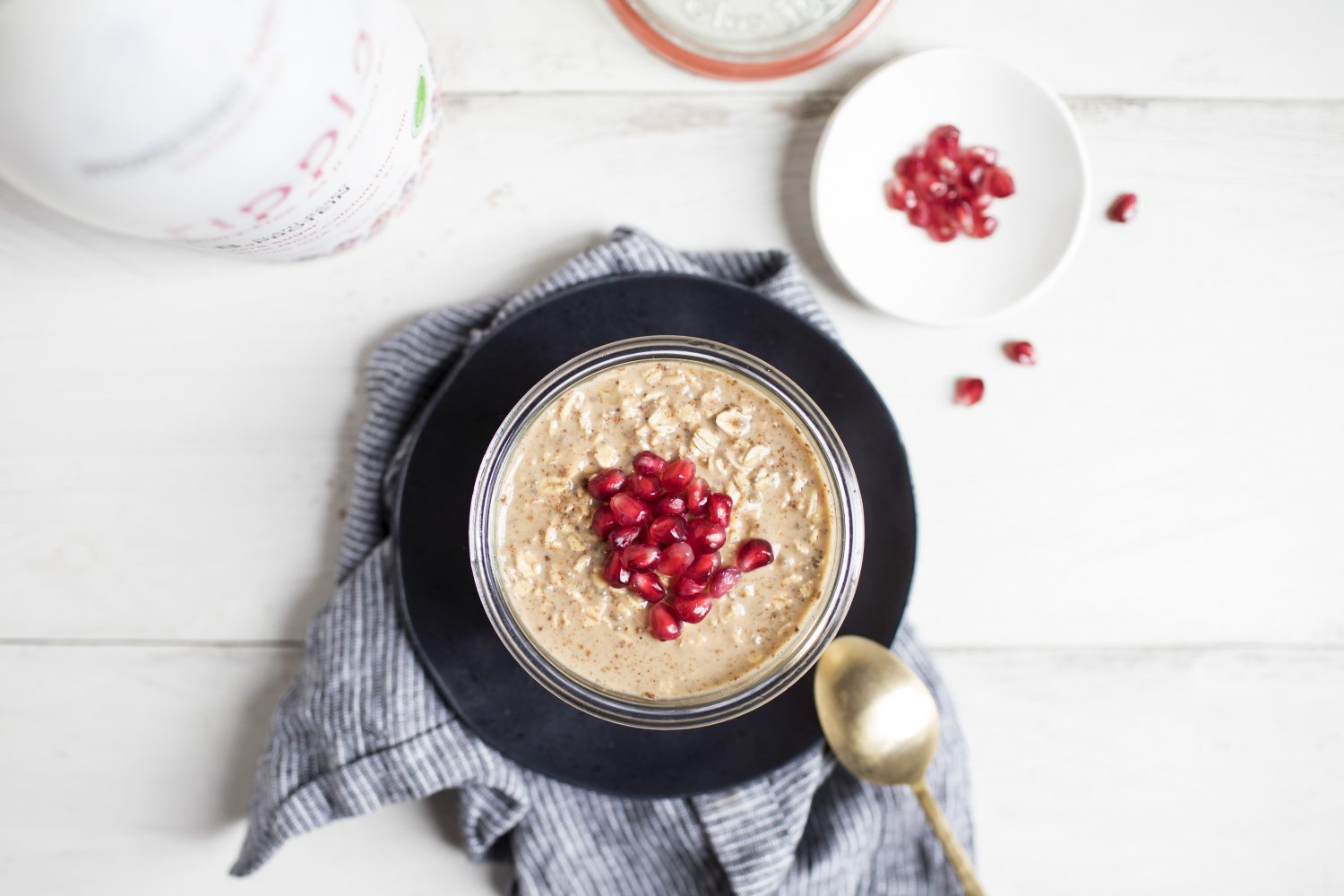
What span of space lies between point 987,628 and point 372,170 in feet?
3.58

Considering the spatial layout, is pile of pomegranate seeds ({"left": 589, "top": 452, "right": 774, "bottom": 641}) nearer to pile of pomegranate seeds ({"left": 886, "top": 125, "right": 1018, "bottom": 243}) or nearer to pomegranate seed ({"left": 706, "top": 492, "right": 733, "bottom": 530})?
pomegranate seed ({"left": 706, "top": 492, "right": 733, "bottom": 530})

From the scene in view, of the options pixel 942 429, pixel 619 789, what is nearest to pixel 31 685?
pixel 619 789

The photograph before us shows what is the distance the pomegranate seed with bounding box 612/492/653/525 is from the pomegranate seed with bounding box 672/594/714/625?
0.33ft

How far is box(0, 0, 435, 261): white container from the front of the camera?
31.7 inches

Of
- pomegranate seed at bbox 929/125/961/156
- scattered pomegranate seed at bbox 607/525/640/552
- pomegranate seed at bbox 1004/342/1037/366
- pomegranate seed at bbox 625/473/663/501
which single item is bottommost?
pomegranate seed at bbox 1004/342/1037/366

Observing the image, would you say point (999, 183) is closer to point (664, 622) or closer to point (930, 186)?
point (930, 186)

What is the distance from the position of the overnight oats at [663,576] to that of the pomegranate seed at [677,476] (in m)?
0.02

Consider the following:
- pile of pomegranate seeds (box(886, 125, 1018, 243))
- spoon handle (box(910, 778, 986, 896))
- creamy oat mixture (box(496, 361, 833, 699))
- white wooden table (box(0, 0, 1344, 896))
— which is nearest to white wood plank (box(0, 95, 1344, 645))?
white wooden table (box(0, 0, 1344, 896))

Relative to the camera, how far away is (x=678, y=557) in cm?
106

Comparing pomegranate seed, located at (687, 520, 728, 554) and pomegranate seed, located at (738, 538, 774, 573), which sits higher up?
pomegranate seed, located at (687, 520, 728, 554)

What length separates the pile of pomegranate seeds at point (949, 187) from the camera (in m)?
1.38

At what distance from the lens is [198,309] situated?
55.9 inches

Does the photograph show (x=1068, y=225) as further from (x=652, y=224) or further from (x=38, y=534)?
(x=38, y=534)

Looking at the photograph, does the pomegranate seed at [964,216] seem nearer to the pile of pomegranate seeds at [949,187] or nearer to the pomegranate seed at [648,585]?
the pile of pomegranate seeds at [949,187]
